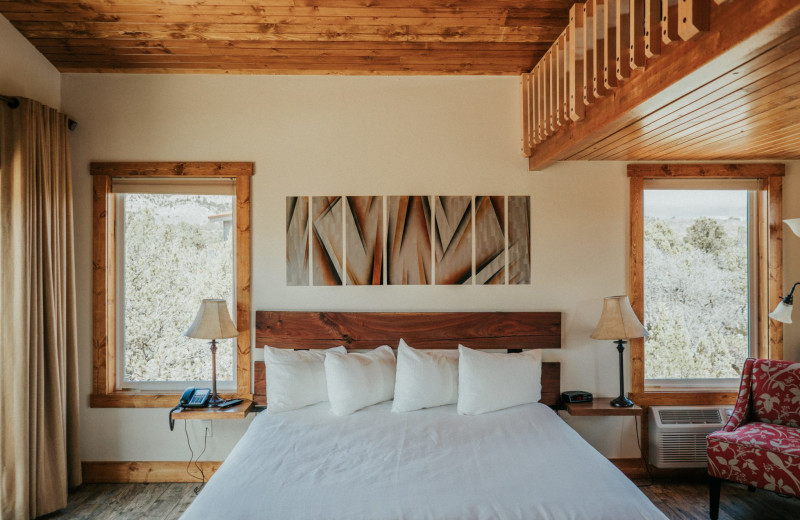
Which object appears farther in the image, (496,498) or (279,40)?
(279,40)

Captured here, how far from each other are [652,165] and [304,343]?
2.78 m

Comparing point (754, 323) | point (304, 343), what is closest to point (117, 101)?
point (304, 343)

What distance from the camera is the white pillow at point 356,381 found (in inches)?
113

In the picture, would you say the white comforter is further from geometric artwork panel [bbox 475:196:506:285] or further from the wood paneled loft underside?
the wood paneled loft underside

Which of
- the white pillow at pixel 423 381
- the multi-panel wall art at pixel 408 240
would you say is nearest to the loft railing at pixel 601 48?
the multi-panel wall art at pixel 408 240

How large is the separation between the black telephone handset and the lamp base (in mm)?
2707

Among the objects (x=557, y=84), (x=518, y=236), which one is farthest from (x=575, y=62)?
(x=518, y=236)

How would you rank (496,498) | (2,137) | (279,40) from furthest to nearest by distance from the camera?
(279,40)
(2,137)
(496,498)

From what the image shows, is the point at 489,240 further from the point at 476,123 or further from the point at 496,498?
the point at 496,498

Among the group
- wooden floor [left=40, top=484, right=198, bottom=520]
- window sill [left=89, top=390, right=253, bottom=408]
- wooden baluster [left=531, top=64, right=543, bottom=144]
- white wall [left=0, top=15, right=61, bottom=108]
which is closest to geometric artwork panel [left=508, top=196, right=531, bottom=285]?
wooden baluster [left=531, top=64, right=543, bottom=144]

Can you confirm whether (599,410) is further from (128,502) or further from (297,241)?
(128,502)

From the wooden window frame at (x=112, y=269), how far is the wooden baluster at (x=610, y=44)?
237cm

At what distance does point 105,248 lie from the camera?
334cm

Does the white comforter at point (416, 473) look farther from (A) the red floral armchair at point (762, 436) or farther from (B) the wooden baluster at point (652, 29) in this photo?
(B) the wooden baluster at point (652, 29)
